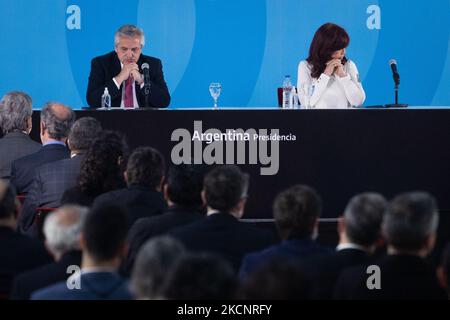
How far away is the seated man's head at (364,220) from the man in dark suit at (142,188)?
1.41m

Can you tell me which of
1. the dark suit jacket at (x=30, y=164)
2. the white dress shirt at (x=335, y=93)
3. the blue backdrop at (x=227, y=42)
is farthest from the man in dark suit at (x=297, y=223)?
the blue backdrop at (x=227, y=42)

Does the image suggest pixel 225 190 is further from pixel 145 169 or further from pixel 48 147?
pixel 48 147

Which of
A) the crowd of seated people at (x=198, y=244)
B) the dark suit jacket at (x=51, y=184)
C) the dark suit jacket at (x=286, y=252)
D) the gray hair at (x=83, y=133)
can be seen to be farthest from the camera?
the gray hair at (x=83, y=133)

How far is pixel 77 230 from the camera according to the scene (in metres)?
3.50

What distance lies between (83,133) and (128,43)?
1675mm

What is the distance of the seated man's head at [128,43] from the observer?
6.97 meters

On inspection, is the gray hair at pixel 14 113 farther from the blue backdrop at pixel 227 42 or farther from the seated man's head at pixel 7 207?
the blue backdrop at pixel 227 42

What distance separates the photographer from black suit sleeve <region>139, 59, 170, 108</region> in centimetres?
702

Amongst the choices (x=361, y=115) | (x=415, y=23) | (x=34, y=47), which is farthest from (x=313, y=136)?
(x=34, y=47)

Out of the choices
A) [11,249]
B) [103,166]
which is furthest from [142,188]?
[11,249]

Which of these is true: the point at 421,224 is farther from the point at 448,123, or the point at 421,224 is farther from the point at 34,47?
the point at 34,47

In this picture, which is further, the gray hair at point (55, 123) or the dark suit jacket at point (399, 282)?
the gray hair at point (55, 123)

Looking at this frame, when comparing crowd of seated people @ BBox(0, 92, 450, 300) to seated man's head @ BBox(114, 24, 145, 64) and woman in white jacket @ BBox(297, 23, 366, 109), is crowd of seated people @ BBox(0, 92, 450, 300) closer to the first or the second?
seated man's head @ BBox(114, 24, 145, 64)

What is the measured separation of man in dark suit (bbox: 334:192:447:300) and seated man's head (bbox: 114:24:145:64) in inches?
159
